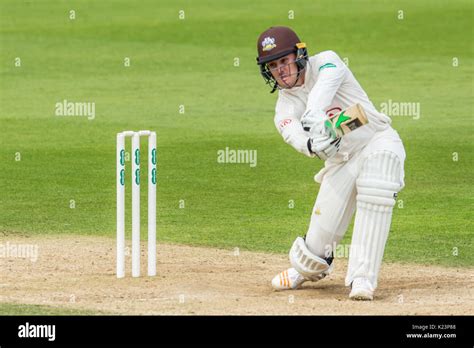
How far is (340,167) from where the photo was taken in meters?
11.2

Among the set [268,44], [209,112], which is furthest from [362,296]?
[209,112]

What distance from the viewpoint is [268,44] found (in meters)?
11.0

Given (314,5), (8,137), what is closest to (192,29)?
(314,5)

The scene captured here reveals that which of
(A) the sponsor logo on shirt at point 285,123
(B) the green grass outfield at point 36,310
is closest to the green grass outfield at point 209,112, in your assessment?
(A) the sponsor logo on shirt at point 285,123

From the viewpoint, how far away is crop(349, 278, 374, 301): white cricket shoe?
10844 mm

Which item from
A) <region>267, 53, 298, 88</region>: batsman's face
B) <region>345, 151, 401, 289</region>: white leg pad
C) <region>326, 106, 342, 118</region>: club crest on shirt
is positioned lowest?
<region>345, 151, 401, 289</region>: white leg pad

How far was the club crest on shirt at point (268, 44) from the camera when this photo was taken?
11.0m

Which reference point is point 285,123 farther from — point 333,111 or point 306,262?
point 306,262

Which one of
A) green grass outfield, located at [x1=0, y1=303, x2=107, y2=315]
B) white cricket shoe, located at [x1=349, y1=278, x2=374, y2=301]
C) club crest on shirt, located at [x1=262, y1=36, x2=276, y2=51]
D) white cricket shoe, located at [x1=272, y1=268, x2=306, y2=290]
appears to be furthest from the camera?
white cricket shoe, located at [x1=272, y1=268, x2=306, y2=290]

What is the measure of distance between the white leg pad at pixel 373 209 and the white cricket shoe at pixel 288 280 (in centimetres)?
68

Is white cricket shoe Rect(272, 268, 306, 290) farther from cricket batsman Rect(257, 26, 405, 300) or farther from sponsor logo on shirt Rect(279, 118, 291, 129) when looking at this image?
sponsor logo on shirt Rect(279, 118, 291, 129)

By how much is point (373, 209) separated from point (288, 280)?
1148mm

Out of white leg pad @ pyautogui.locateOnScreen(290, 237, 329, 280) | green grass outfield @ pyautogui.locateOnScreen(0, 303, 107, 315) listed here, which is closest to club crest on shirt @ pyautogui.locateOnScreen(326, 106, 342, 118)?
white leg pad @ pyautogui.locateOnScreen(290, 237, 329, 280)
